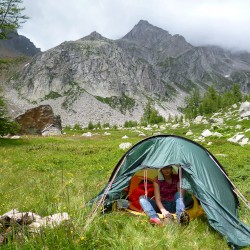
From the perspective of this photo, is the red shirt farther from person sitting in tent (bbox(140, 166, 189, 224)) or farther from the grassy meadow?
the grassy meadow

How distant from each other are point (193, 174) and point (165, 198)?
4.50 feet

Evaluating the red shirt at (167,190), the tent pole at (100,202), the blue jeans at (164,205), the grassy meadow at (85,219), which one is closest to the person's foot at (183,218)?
the grassy meadow at (85,219)

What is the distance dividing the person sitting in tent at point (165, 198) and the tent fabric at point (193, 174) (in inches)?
20.6

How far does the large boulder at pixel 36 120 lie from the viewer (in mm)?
49169

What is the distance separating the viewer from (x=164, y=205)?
9898 mm

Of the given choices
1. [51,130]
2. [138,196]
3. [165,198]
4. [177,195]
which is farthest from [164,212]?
[51,130]

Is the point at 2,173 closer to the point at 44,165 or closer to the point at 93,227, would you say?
the point at 44,165

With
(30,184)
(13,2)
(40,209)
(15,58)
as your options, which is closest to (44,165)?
(30,184)

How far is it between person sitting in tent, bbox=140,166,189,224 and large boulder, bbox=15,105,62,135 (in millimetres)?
41645

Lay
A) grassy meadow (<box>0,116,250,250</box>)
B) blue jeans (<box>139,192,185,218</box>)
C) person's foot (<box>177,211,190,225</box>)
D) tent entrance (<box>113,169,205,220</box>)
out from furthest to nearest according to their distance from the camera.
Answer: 1. tent entrance (<box>113,169,205,220</box>)
2. blue jeans (<box>139,192,185,218</box>)
3. person's foot (<box>177,211,190,225</box>)
4. grassy meadow (<box>0,116,250,250</box>)

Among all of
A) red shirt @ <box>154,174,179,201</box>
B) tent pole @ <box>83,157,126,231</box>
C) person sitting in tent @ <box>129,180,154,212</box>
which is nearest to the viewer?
tent pole @ <box>83,157,126,231</box>

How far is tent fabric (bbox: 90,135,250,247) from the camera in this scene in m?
8.34

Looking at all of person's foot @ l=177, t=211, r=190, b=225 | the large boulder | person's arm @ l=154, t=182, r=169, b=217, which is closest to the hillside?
person's foot @ l=177, t=211, r=190, b=225

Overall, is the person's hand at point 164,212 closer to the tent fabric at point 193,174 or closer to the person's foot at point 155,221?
the person's foot at point 155,221
